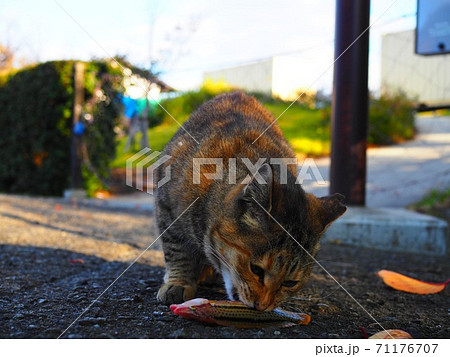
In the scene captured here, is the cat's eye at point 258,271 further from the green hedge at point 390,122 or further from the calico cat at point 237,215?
the green hedge at point 390,122

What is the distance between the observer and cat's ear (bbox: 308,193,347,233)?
2336 millimetres

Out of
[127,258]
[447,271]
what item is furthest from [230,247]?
[447,271]

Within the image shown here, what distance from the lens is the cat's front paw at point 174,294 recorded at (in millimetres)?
2504

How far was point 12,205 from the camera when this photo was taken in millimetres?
6871

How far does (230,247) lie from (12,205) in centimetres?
561

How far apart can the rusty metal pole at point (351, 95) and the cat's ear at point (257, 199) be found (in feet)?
9.99

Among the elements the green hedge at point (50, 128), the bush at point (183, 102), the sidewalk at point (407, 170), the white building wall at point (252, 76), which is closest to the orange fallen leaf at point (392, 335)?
the sidewalk at point (407, 170)

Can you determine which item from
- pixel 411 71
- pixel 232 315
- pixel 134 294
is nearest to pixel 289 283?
pixel 232 315

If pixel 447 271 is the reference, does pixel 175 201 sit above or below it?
above

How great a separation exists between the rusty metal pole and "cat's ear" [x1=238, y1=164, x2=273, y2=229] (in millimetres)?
3046

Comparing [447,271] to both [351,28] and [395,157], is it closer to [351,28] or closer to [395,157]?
[351,28]

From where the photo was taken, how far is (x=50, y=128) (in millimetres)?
9609

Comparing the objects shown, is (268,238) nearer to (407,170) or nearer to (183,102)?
(407,170)

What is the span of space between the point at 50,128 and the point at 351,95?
Answer: 6.86m
